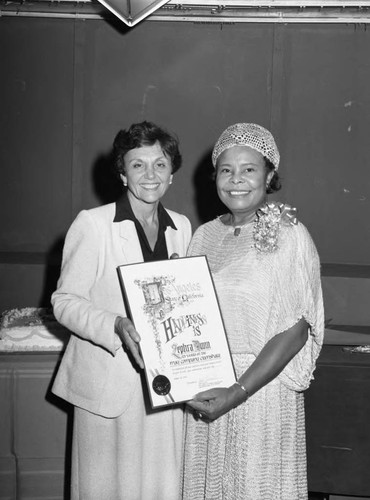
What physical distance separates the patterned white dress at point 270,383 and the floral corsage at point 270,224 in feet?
0.07

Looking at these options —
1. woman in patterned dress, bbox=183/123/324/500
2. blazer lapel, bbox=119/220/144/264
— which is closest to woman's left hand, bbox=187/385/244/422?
woman in patterned dress, bbox=183/123/324/500

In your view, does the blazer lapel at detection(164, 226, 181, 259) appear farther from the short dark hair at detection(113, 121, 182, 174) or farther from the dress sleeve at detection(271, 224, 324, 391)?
the dress sleeve at detection(271, 224, 324, 391)

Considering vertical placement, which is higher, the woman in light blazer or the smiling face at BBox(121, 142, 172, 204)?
the smiling face at BBox(121, 142, 172, 204)

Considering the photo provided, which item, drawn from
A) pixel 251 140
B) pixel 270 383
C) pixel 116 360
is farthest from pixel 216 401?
pixel 251 140

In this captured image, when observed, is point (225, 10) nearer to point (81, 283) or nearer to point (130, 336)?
point (81, 283)

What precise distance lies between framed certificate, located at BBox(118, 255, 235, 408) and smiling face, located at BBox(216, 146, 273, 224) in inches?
12.1

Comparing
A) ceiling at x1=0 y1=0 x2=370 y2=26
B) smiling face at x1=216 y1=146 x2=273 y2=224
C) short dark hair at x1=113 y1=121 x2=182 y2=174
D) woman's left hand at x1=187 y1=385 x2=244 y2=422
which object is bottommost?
woman's left hand at x1=187 y1=385 x2=244 y2=422

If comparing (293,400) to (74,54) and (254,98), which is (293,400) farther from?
(74,54)

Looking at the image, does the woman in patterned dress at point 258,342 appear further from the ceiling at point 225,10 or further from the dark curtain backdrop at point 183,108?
the dark curtain backdrop at point 183,108

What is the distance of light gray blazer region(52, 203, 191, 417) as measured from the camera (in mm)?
2254

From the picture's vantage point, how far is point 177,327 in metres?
2.05

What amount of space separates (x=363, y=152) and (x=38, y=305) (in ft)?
9.44

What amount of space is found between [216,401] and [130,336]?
35 centimetres

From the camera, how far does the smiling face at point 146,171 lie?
2.34 meters
